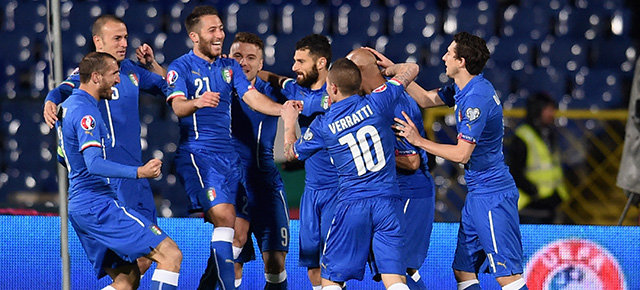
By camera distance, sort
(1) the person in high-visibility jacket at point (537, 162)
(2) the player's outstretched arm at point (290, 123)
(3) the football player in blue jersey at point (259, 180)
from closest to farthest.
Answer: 1. (2) the player's outstretched arm at point (290, 123)
2. (3) the football player in blue jersey at point (259, 180)
3. (1) the person in high-visibility jacket at point (537, 162)

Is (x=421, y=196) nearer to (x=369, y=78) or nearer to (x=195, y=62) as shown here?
(x=369, y=78)

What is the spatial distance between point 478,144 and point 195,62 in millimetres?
1796

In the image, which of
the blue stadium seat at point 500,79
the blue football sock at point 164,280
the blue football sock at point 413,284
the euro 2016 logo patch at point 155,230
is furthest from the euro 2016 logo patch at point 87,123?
the blue stadium seat at point 500,79

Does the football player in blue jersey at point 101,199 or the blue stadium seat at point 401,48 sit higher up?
the blue stadium seat at point 401,48

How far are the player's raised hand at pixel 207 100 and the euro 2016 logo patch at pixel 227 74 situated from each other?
0.36m

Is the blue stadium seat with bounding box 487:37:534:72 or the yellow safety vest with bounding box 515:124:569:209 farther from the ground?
the blue stadium seat with bounding box 487:37:534:72

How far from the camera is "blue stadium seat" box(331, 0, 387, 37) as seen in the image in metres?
10.3

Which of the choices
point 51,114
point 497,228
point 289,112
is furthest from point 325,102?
point 51,114

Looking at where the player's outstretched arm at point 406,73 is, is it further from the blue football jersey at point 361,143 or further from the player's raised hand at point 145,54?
the player's raised hand at point 145,54

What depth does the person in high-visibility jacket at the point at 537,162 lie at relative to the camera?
8.33 m

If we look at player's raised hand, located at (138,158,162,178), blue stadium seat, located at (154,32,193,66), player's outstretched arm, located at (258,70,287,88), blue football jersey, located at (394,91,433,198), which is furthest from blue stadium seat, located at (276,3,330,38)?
player's raised hand, located at (138,158,162,178)

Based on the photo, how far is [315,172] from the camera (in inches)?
225

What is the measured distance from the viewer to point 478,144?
5.32 meters

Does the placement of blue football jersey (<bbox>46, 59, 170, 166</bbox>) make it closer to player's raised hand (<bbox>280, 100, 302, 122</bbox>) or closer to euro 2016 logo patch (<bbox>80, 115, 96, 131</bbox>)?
euro 2016 logo patch (<bbox>80, 115, 96, 131</bbox>)
